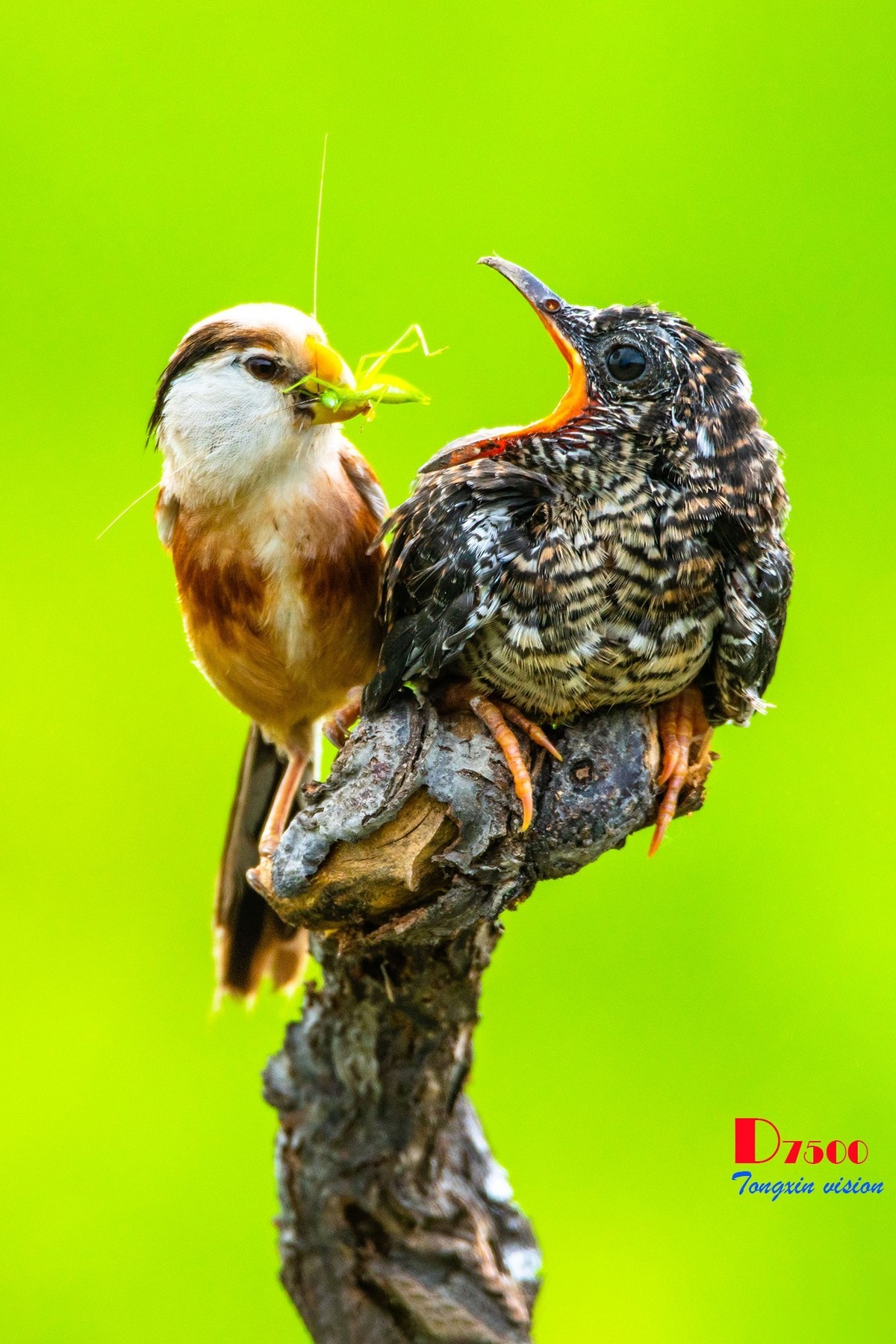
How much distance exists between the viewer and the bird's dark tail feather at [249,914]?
2377 millimetres


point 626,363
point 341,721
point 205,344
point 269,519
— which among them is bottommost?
point 341,721

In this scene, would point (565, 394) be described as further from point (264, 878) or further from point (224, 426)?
point (264, 878)

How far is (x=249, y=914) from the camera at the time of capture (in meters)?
2.38

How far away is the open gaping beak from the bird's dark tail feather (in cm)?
93

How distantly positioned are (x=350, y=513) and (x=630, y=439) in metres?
0.47

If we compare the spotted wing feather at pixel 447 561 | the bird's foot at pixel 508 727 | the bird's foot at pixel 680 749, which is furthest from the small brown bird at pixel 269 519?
the bird's foot at pixel 680 749

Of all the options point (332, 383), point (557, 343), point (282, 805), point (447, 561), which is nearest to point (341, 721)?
point (282, 805)

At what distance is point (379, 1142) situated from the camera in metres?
2.20

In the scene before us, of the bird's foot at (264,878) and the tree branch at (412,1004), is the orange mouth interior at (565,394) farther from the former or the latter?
the bird's foot at (264,878)

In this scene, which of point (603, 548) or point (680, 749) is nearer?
point (603, 548)

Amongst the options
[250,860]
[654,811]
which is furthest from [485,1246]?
[654,811]

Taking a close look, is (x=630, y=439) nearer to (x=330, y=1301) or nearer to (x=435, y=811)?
(x=435, y=811)

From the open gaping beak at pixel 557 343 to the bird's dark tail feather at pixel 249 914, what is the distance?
36.4 inches

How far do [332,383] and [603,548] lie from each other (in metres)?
0.45
